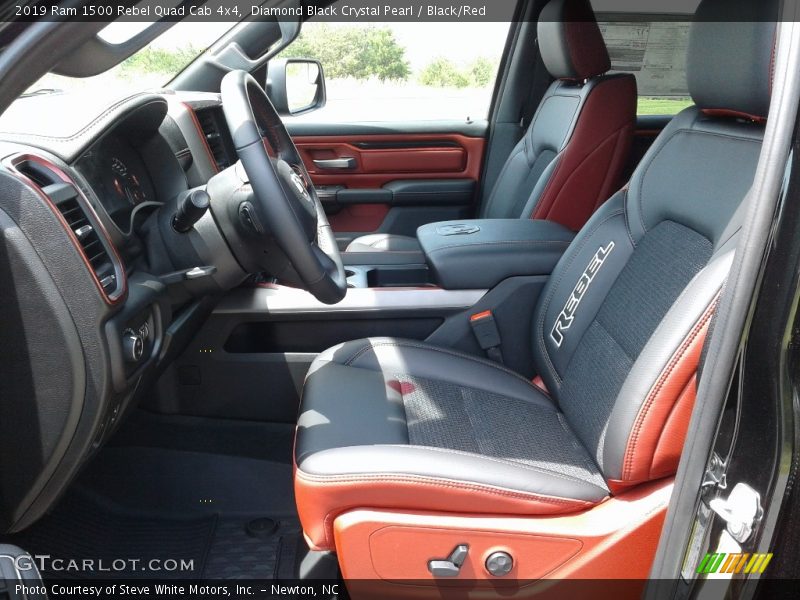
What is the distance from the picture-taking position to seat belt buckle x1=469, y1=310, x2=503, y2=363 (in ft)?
6.01

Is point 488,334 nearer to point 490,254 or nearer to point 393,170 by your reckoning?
point 490,254

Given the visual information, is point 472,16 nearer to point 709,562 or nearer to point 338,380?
point 338,380

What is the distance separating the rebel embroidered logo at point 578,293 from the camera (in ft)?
5.17

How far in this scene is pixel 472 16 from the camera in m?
3.17

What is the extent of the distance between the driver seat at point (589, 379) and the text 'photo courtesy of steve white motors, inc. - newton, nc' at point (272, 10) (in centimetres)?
72

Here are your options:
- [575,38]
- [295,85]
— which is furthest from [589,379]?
[295,85]

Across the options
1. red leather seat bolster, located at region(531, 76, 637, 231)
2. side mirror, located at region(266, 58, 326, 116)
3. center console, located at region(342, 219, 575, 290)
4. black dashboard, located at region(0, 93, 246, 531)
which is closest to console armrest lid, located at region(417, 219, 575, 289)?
center console, located at region(342, 219, 575, 290)

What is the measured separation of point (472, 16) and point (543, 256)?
163cm

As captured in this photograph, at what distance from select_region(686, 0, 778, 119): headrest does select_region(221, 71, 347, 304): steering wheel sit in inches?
29.4

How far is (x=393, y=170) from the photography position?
10.5 feet

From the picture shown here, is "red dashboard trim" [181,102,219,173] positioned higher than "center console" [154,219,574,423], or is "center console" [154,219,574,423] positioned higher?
"red dashboard trim" [181,102,219,173]

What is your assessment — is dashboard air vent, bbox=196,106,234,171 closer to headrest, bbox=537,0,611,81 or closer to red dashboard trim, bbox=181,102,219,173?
red dashboard trim, bbox=181,102,219,173

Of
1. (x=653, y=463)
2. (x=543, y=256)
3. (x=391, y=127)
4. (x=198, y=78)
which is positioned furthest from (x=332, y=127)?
(x=653, y=463)

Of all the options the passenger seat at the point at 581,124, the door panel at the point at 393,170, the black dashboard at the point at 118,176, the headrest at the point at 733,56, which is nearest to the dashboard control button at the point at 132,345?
the black dashboard at the point at 118,176
